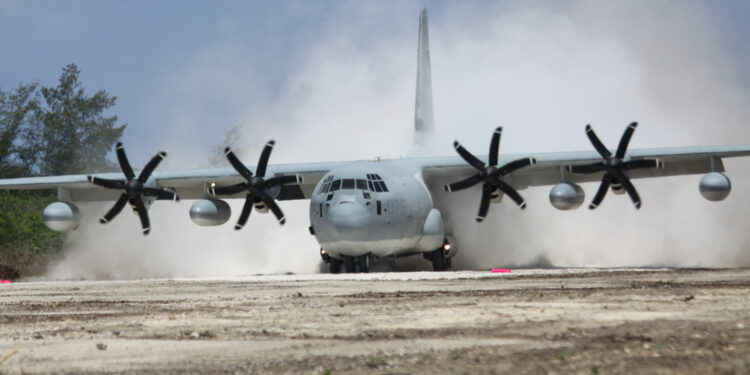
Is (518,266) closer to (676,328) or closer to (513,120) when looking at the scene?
(513,120)

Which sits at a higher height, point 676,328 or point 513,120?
point 513,120

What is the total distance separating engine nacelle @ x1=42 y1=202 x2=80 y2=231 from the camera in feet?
86.4

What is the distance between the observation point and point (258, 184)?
25.2 m

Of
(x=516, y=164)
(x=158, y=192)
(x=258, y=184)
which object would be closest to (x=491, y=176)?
(x=516, y=164)

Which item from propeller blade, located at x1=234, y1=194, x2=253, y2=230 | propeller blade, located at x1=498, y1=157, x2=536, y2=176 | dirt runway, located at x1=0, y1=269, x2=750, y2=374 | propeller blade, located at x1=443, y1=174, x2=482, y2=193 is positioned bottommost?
dirt runway, located at x1=0, y1=269, x2=750, y2=374

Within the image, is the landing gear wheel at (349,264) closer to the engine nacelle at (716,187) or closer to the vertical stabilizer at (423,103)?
the vertical stabilizer at (423,103)

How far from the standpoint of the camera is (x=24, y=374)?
19.3ft

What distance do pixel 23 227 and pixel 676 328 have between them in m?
31.5

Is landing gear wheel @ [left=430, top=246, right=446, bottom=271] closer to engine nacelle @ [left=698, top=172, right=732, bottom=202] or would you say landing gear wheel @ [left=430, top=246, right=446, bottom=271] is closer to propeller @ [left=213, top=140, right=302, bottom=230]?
propeller @ [left=213, top=140, right=302, bottom=230]

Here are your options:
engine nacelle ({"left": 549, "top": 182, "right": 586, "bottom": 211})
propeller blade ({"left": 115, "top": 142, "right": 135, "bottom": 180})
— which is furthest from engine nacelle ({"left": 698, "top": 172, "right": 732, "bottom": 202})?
propeller blade ({"left": 115, "top": 142, "right": 135, "bottom": 180})

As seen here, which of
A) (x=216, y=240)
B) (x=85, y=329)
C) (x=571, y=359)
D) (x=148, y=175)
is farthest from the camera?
(x=216, y=240)

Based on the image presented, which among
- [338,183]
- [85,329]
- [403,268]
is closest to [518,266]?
[403,268]

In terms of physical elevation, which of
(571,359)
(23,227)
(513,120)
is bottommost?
(571,359)

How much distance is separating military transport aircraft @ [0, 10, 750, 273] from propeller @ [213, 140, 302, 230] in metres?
0.03
